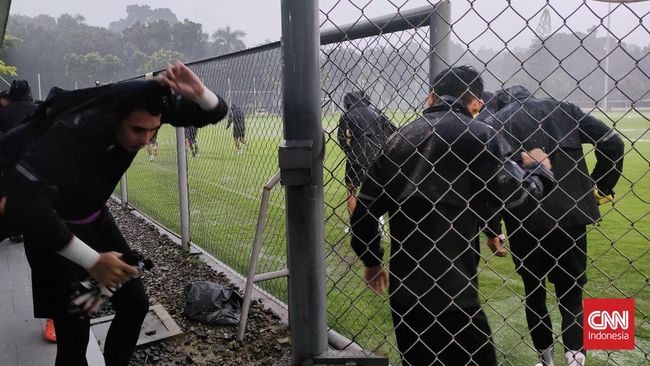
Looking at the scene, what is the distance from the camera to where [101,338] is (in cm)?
364

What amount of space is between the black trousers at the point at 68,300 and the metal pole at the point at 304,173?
50.7 inches

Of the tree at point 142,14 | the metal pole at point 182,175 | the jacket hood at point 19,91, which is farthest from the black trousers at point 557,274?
the tree at point 142,14

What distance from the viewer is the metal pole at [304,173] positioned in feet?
4.67

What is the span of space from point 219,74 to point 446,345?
3443mm

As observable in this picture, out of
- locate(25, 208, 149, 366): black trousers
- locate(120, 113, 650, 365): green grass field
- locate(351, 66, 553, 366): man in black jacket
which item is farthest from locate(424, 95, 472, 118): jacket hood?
locate(25, 208, 149, 366): black trousers

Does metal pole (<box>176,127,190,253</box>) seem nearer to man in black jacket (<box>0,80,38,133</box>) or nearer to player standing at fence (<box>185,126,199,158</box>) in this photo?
player standing at fence (<box>185,126,199,158</box>)

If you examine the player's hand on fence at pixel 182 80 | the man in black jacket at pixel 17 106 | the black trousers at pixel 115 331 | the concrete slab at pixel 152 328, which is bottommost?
the concrete slab at pixel 152 328

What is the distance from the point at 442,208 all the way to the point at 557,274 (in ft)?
4.74

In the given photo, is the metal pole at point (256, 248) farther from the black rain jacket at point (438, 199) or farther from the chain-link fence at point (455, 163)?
the black rain jacket at point (438, 199)

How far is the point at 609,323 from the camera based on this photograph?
1.79m

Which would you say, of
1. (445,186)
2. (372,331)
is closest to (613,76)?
(445,186)

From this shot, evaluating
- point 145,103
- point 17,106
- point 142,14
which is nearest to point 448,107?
point 145,103

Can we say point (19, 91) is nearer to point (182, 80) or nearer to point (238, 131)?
point (238, 131)

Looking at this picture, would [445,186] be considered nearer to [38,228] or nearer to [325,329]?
[325,329]
